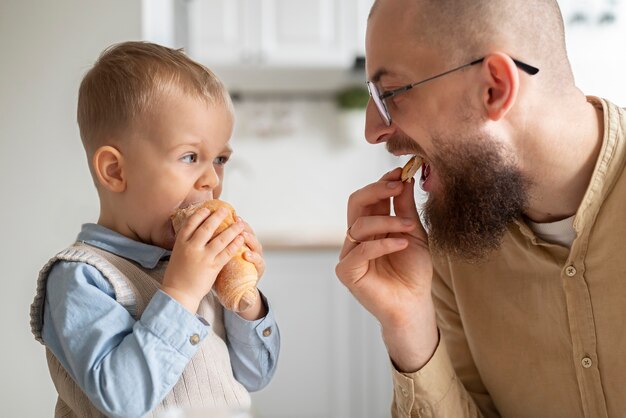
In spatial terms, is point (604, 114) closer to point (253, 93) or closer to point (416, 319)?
point (416, 319)

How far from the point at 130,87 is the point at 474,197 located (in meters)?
0.68

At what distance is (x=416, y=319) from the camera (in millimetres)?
1382

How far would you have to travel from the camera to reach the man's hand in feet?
4.44

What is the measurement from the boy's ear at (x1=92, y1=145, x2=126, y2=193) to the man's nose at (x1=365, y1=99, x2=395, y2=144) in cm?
48

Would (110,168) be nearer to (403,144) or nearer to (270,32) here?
(403,144)

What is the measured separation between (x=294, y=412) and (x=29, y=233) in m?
2.09

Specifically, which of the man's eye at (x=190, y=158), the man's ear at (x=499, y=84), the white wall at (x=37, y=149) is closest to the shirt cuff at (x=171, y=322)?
the man's eye at (x=190, y=158)

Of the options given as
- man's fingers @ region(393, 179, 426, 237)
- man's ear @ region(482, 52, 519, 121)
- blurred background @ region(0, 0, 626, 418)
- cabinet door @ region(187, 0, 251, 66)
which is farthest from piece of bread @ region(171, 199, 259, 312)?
cabinet door @ region(187, 0, 251, 66)

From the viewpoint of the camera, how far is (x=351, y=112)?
4461 mm

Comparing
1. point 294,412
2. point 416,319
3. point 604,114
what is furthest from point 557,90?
point 294,412

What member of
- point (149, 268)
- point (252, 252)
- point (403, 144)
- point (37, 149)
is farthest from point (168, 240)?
point (37, 149)

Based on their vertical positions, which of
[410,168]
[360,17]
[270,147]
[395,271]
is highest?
[360,17]

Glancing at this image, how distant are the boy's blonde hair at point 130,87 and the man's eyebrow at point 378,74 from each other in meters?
0.29

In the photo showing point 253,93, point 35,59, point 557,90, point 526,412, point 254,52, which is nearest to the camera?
point 557,90
